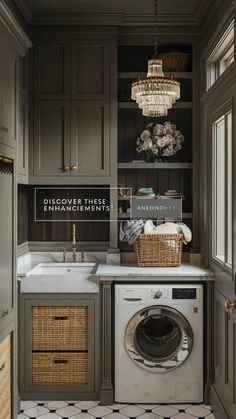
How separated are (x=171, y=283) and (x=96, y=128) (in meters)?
1.35

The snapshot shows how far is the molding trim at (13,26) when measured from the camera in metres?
2.54

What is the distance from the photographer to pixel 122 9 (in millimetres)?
3801

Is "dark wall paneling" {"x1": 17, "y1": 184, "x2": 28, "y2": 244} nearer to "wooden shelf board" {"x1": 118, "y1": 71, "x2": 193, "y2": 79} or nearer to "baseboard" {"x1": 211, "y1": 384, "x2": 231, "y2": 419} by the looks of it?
"wooden shelf board" {"x1": 118, "y1": 71, "x2": 193, "y2": 79}

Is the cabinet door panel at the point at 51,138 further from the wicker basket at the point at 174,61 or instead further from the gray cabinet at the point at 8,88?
the gray cabinet at the point at 8,88

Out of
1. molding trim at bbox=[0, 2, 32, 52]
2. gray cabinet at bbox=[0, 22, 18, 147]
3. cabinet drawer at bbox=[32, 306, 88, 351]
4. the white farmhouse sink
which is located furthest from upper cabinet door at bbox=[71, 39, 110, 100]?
cabinet drawer at bbox=[32, 306, 88, 351]

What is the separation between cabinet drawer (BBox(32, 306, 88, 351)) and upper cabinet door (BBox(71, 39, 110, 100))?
164 cm

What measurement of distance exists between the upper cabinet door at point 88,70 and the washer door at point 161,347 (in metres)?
1.70

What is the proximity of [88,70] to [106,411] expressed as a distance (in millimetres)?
2506

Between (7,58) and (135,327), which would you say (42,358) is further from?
(7,58)

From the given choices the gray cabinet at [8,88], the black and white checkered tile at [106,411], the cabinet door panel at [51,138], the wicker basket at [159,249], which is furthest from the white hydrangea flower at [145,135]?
the black and white checkered tile at [106,411]

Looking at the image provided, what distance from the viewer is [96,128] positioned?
12.9 feet

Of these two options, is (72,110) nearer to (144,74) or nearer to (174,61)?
(144,74)

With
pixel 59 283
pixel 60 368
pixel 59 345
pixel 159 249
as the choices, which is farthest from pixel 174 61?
pixel 60 368

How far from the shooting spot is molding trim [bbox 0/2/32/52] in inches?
100
